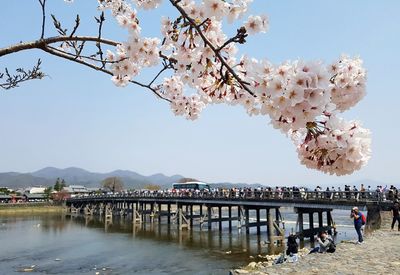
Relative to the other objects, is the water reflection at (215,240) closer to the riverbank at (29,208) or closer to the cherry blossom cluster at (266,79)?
the cherry blossom cluster at (266,79)

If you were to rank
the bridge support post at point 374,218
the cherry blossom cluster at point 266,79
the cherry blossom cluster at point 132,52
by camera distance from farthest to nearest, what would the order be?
the bridge support post at point 374,218
the cherry blossom cluster at point 132,52
the cherry blossom cluster at point 266,79

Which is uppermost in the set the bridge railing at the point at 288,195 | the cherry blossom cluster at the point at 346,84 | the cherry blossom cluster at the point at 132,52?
the cherry blossom cluster at the point at 132,52

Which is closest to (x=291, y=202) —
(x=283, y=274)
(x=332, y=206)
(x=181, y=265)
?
(x=332, y=206)

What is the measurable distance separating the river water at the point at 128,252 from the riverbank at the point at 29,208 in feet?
105

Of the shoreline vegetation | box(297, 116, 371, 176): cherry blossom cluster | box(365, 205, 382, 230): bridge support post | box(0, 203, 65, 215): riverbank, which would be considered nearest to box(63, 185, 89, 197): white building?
the shoreline vegetation

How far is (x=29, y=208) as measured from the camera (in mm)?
66875

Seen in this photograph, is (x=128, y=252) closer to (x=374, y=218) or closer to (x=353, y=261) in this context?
(x=374, y=218)

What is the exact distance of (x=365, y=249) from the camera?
38.9 ft

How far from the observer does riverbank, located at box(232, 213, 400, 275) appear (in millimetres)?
9175

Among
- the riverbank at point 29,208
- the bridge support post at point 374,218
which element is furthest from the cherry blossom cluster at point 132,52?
the riverbank at point 29,208

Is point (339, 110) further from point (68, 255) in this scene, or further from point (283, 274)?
point (68, 255)

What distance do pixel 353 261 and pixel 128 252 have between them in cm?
1714

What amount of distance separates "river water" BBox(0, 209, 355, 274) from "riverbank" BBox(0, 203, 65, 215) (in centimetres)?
3196

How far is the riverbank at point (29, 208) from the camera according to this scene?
64.2 meters
